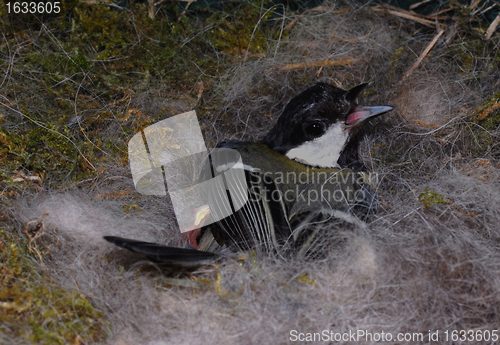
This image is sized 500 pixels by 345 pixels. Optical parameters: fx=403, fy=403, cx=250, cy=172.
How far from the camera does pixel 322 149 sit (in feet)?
6.04

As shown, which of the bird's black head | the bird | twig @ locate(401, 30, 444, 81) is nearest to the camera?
the bird

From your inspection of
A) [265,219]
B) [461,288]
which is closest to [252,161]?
[265,219]

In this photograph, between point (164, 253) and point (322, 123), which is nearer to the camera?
point (164, 253)

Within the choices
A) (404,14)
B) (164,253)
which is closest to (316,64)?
(404,14)

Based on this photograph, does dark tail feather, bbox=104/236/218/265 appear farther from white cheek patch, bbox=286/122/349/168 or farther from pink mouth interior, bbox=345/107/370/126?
pink mouth interior, bbox=345/107/370/126

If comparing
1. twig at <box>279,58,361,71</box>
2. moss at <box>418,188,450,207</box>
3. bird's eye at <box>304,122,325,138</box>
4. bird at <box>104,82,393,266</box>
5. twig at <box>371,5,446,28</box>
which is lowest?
moss at <box>418,188,450,207</box>

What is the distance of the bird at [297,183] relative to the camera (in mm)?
1533

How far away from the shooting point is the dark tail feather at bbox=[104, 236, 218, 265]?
1298 millimetres

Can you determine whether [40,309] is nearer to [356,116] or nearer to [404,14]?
[356,116]

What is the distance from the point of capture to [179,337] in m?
1.30

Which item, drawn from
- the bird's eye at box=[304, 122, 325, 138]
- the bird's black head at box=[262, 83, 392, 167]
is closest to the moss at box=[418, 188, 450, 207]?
the bird's black head at box=[262, 83, 392, 167]

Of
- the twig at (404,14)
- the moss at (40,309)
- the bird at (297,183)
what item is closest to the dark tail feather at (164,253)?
the bird at (297,183)

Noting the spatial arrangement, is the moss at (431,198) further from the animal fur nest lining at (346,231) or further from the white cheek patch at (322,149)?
the white cheek patch at (322,149)

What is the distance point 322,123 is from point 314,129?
0.04m
